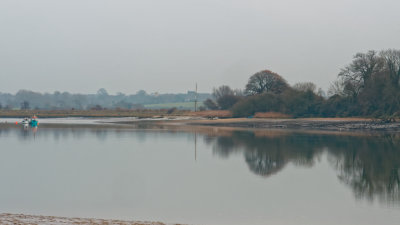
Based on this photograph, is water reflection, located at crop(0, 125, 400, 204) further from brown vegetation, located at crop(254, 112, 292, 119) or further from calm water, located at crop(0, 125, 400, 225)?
brown vegetation, located at crop(254, 112, 292, 119)

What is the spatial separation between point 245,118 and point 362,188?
64053 mm

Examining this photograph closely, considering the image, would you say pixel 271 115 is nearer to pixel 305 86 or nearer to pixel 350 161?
pixel 305 86

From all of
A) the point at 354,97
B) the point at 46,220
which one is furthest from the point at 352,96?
the point at 46,220

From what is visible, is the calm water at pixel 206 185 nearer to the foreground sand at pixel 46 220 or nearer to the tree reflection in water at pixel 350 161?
the tree reflection in water at pixel 350 161

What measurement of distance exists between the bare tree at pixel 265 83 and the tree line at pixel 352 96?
0.66ft

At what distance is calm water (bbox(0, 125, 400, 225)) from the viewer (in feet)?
44.2

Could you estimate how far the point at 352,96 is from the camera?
69.1 m

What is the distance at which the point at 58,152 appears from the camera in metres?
29.8

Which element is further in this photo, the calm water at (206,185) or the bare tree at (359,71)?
the bare tree at (359,71)

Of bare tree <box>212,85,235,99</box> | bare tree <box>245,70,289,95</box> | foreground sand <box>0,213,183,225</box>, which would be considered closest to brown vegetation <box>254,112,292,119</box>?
bare tree <box>245,70,289,95</box>

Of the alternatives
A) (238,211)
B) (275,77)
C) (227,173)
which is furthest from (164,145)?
(275,77)

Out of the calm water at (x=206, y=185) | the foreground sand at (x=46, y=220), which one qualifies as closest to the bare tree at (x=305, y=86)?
the calm water at (x=206, y=185)

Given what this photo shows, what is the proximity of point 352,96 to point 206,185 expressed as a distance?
5590 centimetres

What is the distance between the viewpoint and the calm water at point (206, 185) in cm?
1348
